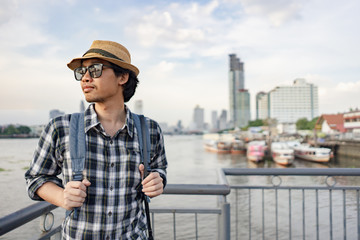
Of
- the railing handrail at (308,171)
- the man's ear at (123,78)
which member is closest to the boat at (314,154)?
the railing handrail at (308,171)

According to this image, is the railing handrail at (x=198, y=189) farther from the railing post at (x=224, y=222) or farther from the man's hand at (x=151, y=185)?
the man's hand at (x=151, y=185)

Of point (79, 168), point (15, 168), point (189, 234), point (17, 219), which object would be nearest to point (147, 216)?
point (79, 168)

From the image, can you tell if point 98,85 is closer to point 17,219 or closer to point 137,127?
point 137,127

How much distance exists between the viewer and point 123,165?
1462 mm

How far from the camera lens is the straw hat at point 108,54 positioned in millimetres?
1485

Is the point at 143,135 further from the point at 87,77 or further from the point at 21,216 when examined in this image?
the point at 21,216

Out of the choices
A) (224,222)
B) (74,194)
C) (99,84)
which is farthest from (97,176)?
(224,222)

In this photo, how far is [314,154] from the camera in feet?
133

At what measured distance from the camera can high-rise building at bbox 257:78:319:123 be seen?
164375 millimetres

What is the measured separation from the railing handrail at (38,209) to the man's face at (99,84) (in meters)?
0.76

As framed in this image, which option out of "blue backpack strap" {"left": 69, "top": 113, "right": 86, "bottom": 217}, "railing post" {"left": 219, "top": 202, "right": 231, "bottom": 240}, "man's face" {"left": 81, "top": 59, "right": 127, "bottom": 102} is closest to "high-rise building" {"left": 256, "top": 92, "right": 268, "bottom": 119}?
"railing post" {"left": 219, "top": 202, "right": 231, "bottom": 240}

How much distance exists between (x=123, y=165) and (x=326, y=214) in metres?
15.1

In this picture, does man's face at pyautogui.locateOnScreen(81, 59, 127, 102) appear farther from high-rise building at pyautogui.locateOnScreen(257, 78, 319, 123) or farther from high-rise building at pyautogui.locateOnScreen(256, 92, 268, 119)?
high-rise building at pyautogui.locateOnScreen(256, 92, 268, 119)

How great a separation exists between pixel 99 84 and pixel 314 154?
4371cm
